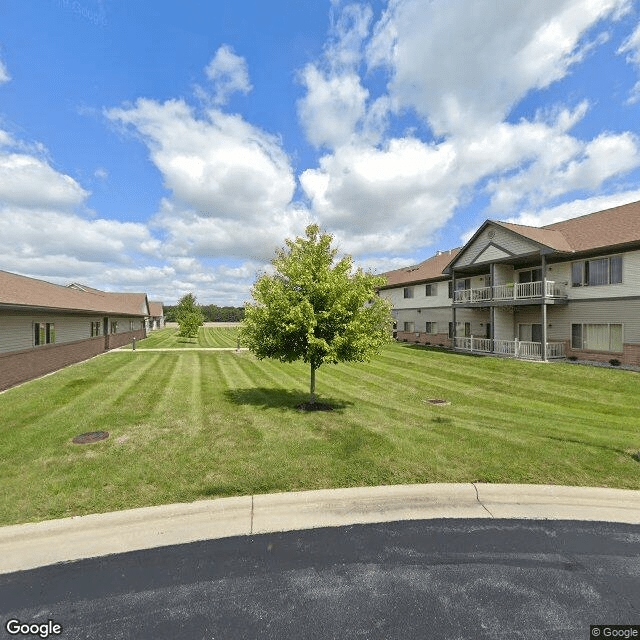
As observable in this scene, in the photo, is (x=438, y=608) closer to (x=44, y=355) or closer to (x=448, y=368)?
(x=448, y=368)

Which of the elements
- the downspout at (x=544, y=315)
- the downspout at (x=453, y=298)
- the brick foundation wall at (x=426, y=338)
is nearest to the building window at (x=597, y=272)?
the downspout at (x=544, y=315)

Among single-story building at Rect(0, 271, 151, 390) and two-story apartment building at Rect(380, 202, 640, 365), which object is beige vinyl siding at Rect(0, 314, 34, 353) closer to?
single-story building at Rect(0, 271, 151, 390)

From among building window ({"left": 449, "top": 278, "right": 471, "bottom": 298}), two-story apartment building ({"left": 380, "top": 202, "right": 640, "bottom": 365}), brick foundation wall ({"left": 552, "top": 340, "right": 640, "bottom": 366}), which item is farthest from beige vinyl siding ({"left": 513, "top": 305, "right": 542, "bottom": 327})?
building window ({"left": 449, "top": 278, "right": 471, "bottom": 298})

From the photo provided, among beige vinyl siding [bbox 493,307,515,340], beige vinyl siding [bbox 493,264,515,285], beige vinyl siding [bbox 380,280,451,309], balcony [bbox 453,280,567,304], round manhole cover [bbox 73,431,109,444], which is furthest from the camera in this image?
beige vinyl siding [bbox 380,280,451,309]

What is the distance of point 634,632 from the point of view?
3.45m

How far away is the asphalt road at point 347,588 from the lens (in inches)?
136

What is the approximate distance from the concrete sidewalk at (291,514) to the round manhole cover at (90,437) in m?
3.50

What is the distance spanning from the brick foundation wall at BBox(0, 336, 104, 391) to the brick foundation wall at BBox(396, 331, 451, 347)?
28.7m

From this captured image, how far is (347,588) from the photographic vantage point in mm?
3943

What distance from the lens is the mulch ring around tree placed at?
11.5 meters

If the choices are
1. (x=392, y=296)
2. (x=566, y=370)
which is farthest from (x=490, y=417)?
(x=392, y=296)

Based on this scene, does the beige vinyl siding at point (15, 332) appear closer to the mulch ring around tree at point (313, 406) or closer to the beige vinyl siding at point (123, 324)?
the mulch ring around tree at point (313, 406)

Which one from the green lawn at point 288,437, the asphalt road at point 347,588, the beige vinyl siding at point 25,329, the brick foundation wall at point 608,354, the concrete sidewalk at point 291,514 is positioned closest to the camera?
the asphalt road at point 347,588

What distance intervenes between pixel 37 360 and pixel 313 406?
50.1 feet
